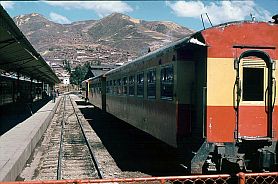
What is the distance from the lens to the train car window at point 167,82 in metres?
8.40

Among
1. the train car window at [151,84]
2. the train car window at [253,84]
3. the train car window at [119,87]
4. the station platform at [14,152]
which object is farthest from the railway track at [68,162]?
the train car window at [253,84]

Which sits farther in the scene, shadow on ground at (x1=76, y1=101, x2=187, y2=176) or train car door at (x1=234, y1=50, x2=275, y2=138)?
shadow on ground at (x1=76, y1=101, x2=187, y2=176)

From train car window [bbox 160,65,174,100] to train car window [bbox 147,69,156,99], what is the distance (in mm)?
717

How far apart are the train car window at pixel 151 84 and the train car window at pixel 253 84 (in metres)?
3.11

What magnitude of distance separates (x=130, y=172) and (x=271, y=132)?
3617 millimetres

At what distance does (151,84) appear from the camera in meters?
10.4

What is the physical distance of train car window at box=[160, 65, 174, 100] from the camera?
8.40 metres

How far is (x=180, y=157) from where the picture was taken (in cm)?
802

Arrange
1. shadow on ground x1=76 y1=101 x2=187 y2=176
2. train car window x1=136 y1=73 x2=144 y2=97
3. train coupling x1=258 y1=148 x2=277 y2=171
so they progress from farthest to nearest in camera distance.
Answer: train car window x1=136 y1=73 x2=144 y2=97 → shadow on ground x1=76 y1=101 x2=187 y2=176 → train coupling x1=258 y1=148 x2=277 y2=171

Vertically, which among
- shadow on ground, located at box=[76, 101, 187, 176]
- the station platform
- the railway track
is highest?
the station platform

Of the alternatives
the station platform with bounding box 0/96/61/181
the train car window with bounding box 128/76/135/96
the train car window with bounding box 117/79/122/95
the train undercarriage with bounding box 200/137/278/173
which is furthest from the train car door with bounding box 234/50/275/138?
the train car window with bounding box 117/79/122/95

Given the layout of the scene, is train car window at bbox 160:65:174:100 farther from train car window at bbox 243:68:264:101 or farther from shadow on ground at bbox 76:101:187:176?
train car window at bbox 243:68:264:101

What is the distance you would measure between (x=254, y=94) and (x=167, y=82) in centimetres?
208

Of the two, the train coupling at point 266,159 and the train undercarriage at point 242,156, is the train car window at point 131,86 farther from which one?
the train coupling at point 266,159
